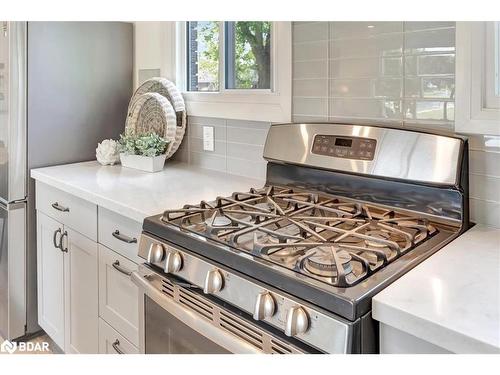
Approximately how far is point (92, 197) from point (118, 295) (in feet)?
1.23

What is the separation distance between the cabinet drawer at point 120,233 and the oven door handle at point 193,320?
0.21 m

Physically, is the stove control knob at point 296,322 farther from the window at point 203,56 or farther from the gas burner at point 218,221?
the window at point 203,56

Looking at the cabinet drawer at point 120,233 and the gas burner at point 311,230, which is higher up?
the gas burner at point 311,230

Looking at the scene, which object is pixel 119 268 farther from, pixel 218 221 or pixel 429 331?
pixel 429 331

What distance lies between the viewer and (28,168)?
2.13m

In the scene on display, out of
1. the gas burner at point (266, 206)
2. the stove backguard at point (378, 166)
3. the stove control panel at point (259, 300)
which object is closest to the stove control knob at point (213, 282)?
the stove control panel at point (259, 300)

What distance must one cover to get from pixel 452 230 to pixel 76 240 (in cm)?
141

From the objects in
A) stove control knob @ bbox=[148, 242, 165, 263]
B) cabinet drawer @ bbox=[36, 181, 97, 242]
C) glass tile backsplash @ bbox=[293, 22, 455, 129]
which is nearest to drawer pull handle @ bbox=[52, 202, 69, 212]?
cabinet drawer @ bbox=[36, 181, 97, 242]

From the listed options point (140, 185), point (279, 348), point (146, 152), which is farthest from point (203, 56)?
point (279, 348)

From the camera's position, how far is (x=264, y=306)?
0.92 metres

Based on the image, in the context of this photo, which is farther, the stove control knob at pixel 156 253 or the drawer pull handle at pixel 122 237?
the drawer pull handle at pixel 122 237

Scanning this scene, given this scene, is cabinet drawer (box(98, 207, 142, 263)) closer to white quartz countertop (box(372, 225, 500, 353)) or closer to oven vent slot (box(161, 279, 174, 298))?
oven vent slot (box(161, 279, 174, 298))

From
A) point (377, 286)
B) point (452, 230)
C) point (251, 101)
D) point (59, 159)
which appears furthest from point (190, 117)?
point (377, 286)

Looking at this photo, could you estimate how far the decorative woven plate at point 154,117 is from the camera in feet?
6.91
